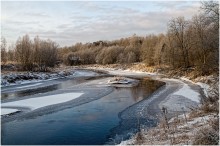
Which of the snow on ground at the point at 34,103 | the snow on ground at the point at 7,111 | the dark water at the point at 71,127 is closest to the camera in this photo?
the dark water at the point at 71,127

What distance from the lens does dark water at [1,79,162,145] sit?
14.8 meters

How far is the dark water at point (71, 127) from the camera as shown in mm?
14789

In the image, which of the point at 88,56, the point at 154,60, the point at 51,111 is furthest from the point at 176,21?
the point at 88,56

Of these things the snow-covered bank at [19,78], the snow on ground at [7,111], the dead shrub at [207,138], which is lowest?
the snow on ground at [7,111]

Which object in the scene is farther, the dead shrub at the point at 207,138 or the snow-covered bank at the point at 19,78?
the snow-covered bank at the point at 19,78

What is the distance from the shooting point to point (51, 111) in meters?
22.3

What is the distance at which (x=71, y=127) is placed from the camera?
17.4 metres

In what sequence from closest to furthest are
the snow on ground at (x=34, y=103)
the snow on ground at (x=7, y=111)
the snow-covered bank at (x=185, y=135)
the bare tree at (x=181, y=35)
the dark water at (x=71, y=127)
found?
the snow-covered bank at (x=185, y=135) < the dark water at (x=71, y=127) < the snow on ground at (x=7, y=111) < the snow on ground at (x=34, y=103) < the bare tree at (x=181, y=35)

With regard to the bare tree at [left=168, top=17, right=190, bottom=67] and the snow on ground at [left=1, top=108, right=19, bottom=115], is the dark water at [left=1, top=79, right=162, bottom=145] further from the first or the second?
the bare tree at [left=168, top=17, right=190, bottom=67]

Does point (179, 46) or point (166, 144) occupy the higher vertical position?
point (179, 46)

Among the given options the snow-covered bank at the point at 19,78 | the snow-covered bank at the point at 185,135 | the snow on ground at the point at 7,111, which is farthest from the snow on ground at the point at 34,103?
the snow-covered bank at the point at 19,78

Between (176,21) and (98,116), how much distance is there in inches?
1880

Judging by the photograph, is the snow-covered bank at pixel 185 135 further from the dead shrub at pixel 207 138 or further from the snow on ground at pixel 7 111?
the snow on ground at pixel 7 111

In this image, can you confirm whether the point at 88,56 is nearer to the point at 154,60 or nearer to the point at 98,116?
the point at 154,60
